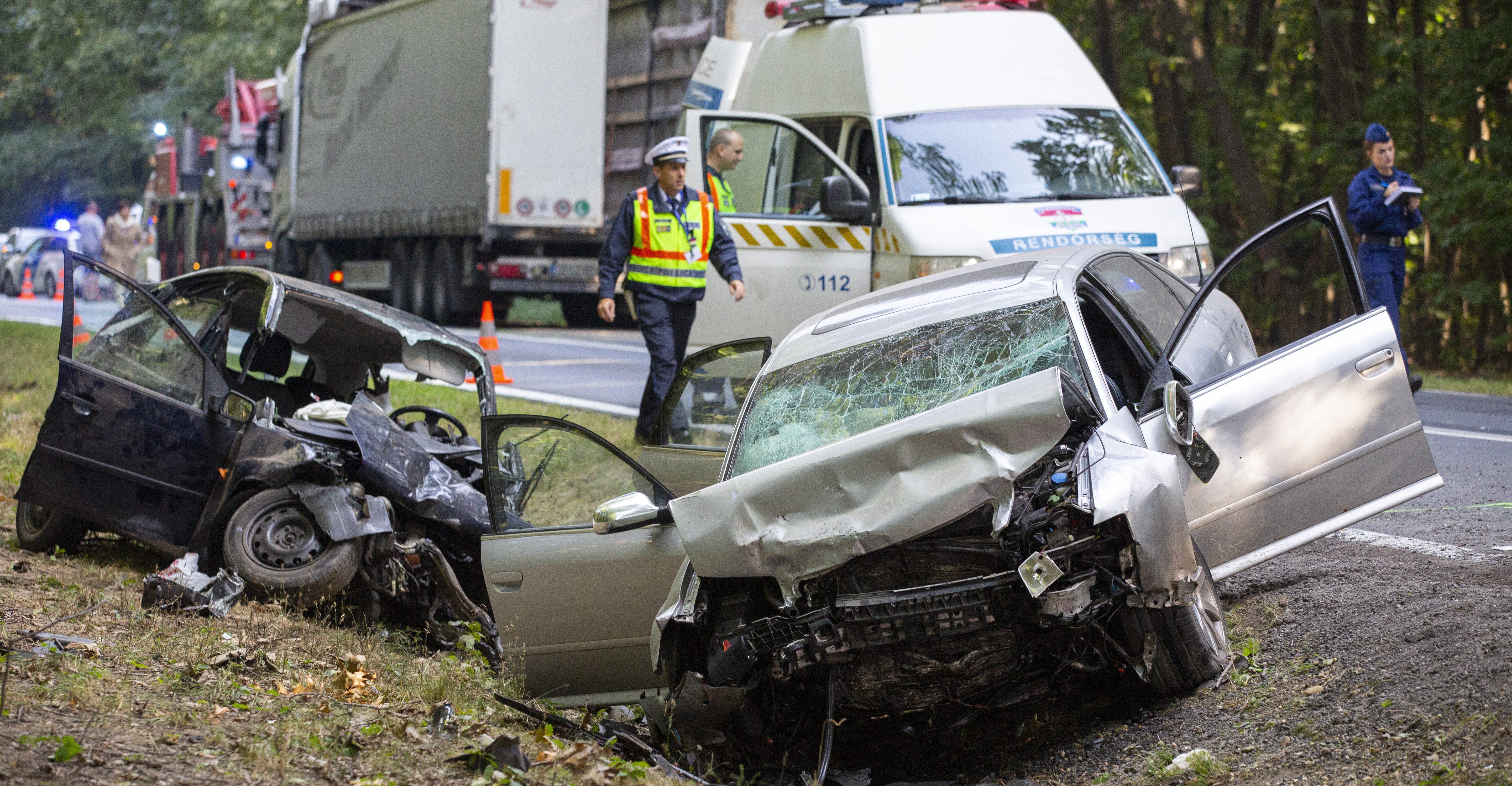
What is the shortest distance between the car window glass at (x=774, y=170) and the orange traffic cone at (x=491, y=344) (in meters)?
2.45

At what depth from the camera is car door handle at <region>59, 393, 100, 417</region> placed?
6.65 metres

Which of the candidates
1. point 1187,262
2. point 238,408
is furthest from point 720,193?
point 238,408

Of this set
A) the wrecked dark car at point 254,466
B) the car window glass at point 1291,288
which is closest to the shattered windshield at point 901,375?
the wrecked dark car at point 254,466

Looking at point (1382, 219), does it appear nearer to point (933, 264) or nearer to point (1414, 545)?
point (933, 264)

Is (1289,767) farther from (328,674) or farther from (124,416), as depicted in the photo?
(124,416)

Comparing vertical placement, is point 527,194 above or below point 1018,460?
above

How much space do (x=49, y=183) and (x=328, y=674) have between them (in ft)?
167

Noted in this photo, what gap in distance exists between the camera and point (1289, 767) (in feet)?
13.1

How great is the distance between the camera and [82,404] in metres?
6.66

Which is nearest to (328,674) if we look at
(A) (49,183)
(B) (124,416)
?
(B) (124,416)

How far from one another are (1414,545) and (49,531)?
634 cm

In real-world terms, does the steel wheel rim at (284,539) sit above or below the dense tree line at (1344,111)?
below

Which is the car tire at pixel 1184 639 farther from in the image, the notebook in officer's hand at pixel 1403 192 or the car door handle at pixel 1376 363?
the notebook in officer's hand at pixel 1403 192

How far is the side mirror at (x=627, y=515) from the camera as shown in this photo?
4695 mm
